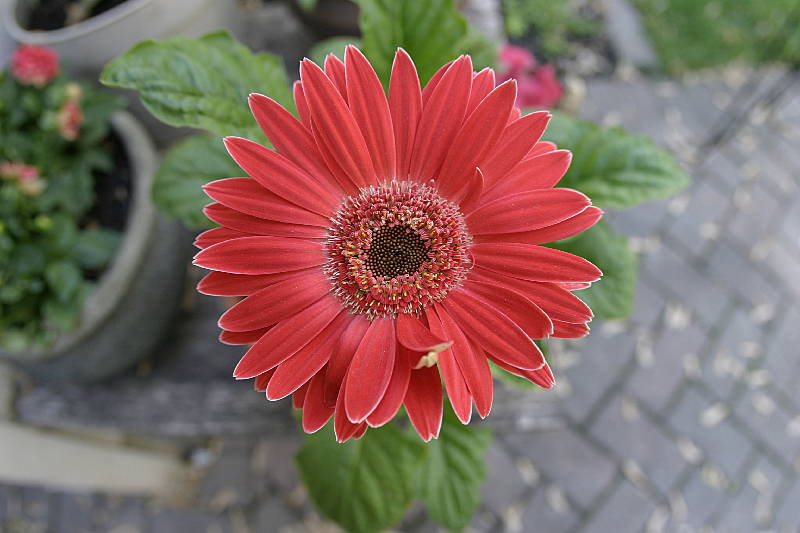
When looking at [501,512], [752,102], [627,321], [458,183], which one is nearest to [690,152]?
[752,102]

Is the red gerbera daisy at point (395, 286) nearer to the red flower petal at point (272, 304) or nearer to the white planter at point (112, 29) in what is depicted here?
the red flower petal at point (272, 304)

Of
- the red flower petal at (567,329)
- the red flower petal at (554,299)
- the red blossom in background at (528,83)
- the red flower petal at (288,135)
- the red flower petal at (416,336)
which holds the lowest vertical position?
the red flower petal at (416,336)

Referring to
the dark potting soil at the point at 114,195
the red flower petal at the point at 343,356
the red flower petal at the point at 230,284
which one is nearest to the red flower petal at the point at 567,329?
the red flower petal at the point at 343,356

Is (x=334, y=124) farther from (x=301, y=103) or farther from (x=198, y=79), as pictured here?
(x=198, y=79)

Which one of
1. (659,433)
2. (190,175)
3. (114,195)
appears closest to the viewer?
(190,175)

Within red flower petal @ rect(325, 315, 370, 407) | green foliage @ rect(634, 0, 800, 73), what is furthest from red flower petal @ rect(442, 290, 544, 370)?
green foliage @ rect(634, 0, 800, 73)

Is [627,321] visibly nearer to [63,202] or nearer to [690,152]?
[690,152]

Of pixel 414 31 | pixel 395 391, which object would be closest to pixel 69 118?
pixel 414 31
